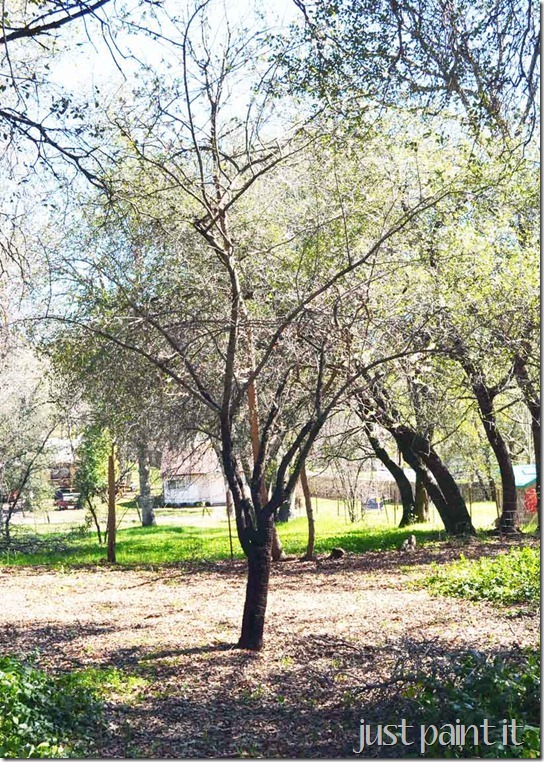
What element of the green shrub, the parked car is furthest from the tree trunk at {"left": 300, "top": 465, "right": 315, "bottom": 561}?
the parked car

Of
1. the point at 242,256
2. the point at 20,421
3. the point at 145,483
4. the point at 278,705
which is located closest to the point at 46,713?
the point at 278,705

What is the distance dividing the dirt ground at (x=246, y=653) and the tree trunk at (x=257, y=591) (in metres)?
0.12

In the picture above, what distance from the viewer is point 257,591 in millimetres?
4891

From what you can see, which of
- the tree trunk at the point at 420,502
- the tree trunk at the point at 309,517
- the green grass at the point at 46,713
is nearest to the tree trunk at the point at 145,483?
the tree trunk at the point at 309,517

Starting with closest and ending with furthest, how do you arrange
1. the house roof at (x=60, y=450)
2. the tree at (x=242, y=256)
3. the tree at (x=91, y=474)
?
1. the tree at (x=242, y=256)
2. the tree at (x=91, y=474)
3. the house roof at (x=60, y=450)

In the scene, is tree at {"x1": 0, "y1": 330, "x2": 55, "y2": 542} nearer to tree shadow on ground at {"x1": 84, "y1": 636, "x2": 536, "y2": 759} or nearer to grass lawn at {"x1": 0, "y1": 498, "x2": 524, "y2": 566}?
grass lawn at {"x1": 0, "y1": 498, "x2": 524, "y2": 566}

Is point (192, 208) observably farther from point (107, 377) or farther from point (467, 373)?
point (467, 373)

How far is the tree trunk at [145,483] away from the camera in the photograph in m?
9.21

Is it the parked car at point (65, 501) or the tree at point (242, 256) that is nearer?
the tree at point (242, 256)

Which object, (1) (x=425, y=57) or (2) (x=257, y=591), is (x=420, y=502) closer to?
(2) (x=257, y=591)

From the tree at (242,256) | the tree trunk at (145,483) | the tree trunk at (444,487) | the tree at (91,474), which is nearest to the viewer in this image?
the tree at (242,256)

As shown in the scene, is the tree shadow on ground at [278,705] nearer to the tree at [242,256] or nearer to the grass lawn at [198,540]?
the tree at [242,256]

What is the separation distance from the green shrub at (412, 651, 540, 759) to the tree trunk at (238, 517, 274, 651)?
65.2 inches

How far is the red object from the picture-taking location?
9804mm
